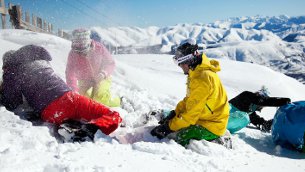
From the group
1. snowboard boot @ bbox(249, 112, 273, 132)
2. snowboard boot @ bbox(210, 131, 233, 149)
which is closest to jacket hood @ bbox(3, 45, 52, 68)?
snowboard boot @ bbox(210, 131, 233, 149)

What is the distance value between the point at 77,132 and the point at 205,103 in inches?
61.8

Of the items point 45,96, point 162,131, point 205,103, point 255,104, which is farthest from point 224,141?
point 45,96

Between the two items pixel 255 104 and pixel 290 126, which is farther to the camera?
pixel 255 104

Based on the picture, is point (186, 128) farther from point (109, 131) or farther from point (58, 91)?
point (58, 91)

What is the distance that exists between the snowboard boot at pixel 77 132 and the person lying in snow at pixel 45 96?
12 mm

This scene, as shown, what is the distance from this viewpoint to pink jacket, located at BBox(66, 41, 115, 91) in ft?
19.8

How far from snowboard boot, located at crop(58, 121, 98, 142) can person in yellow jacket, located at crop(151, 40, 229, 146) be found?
91 cm

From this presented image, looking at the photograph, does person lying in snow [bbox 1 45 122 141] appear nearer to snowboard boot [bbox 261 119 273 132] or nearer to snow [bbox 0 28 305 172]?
snow [bbox 0 28 305 172]

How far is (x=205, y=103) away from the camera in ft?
12.6

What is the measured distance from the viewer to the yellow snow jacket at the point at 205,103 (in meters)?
3.79

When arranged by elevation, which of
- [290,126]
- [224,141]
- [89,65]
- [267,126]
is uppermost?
[89,65]

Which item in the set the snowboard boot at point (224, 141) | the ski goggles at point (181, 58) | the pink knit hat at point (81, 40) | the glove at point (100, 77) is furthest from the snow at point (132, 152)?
the pink knit hat at point (81, 40)

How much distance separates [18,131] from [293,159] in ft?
11.4

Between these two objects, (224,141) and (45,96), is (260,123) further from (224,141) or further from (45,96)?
(45,96)
